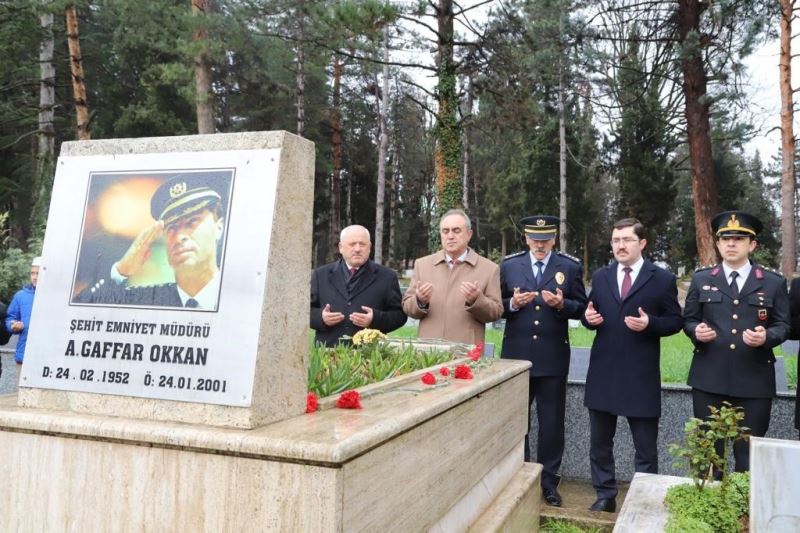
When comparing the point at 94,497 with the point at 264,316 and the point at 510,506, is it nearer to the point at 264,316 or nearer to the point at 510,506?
the point at 264,316

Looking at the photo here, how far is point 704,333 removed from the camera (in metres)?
4.09

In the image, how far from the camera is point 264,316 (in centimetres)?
206

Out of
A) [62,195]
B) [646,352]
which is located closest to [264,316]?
[62,195]

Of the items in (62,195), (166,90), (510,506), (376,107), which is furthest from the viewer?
(376,107)

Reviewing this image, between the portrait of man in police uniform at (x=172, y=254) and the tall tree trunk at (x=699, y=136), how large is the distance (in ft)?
42.8

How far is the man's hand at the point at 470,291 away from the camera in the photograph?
4266 mm

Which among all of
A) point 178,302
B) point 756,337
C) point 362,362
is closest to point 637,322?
point 756,337

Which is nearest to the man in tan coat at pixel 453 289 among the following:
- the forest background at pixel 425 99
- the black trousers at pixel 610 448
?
the black trousers at pixel 610 448

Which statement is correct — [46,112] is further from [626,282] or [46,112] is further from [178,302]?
[178,302]

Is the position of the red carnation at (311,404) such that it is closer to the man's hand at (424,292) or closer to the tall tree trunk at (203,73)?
the man's hand at (424,292)

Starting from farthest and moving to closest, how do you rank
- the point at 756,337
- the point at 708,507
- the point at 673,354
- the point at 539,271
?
1. the point at 673,354
2. the point at 539,271
3. the point at 756,337
4. the point at 708,507

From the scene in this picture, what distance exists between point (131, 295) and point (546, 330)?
3222 millimetres

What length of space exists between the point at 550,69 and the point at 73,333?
14.7m

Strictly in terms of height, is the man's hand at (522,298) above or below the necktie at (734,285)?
below
